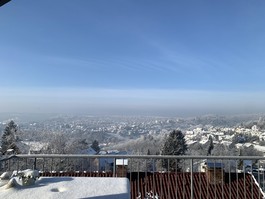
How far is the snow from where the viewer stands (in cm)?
188

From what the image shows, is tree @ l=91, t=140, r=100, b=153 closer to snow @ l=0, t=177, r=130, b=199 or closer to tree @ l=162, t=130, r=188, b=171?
tree @ l=162, t=130, r=188, b=171

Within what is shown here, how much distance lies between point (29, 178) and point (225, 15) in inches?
358

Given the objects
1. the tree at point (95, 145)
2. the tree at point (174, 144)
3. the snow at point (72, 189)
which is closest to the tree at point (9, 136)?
the tree at point (95, 145)

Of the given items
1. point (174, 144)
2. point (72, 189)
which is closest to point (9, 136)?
point (174, 144)

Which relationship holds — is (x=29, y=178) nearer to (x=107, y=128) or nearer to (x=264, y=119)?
(x=264, y=119)

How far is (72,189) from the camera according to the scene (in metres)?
2.01

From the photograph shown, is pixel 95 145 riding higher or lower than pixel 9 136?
lower

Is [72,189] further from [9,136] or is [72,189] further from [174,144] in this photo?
[9,136]

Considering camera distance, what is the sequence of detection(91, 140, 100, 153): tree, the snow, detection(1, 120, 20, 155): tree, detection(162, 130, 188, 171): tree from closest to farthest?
the snow
detection(1, 120, 20, 155): tree
detection(162, 130, 188, 171): tree
detection(91, 140, 100, 153): tree

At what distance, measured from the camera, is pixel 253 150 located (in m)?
25.8

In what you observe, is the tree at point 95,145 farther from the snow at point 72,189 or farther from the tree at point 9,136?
the snow at point 72,189

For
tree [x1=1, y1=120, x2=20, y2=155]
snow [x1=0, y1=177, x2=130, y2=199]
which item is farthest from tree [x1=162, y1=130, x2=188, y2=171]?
snow [x1=0, y1=177, x2=130, y2=199]

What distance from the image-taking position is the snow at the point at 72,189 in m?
1.88

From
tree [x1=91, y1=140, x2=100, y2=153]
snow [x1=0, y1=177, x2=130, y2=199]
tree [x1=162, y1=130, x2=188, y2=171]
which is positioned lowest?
tree [x1=91, y1=140, x2=100, y2=153]
